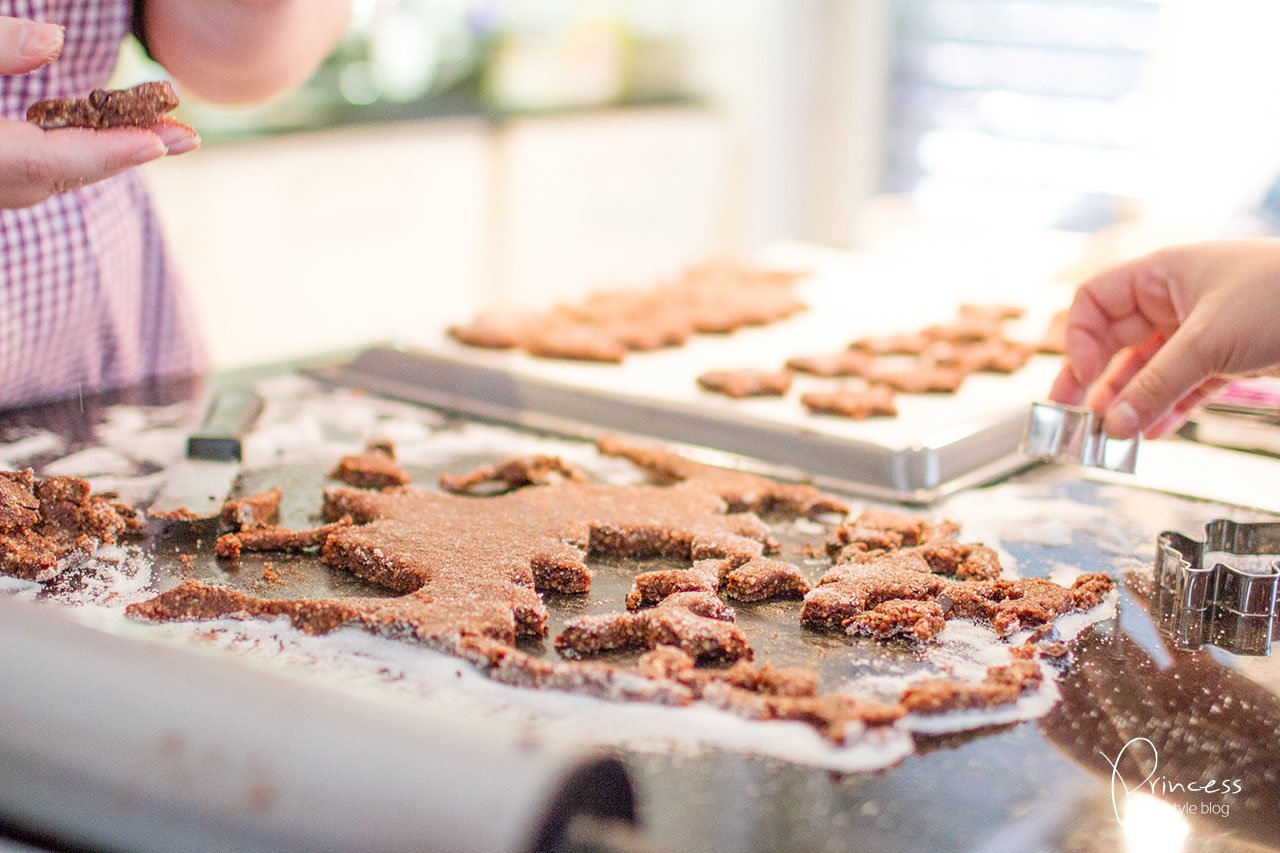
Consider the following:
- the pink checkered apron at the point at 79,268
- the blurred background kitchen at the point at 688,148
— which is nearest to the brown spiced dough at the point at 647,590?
the pink checkered apron at the point at 79,268

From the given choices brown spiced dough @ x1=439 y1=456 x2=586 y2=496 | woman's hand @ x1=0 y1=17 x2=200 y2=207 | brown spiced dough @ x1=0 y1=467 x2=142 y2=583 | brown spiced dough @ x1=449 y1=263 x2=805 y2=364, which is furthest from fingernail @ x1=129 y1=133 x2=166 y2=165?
brown spiced dough @ x1=449 y1=263 x2=805 y2=364

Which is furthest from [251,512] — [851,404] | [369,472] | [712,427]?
[851,404]

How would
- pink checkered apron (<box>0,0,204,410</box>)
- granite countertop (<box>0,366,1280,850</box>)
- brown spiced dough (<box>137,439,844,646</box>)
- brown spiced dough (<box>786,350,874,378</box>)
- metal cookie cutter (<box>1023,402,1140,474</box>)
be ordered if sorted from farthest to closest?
1. brown spiced dough (<box>786,350,874,378</box>)
2. pink checkered apron (<box>0,0,204,410</box>)
3. metal cookie cutter (<box>1023,402,1140,474</box>)
4. brown spiced dough (<box>137,439,844,646</box>)
5. granite countertop (<box>0,366,1280,850</box>)

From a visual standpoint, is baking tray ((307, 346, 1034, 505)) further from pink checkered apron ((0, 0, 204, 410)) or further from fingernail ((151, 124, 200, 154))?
fingernail ((151, 124, 200, 154))

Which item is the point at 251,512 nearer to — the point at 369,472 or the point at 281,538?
the point at 281,538

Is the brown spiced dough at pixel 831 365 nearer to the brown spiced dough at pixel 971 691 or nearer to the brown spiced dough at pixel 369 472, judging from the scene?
the brown spiced dough at pixel 369 472
